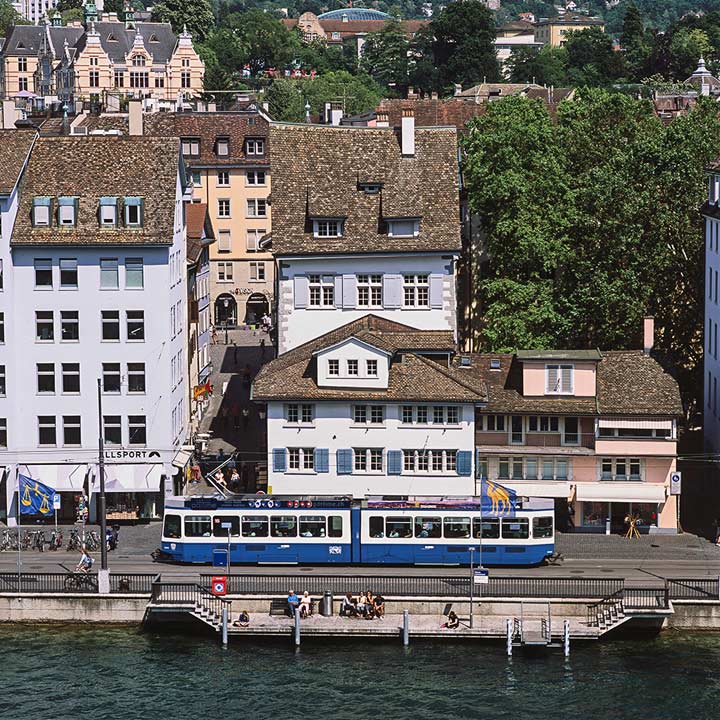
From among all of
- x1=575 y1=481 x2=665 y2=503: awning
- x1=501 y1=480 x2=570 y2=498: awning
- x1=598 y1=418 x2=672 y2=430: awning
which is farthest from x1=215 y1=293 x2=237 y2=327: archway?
x1=575 y1=481 x2=665 y2=503: awning

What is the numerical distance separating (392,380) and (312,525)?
10624 millimetres

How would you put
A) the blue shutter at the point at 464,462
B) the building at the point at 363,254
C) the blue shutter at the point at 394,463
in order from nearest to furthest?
the blue shutter at the point at 464,462
the blue shutter at the point at 394,463
the building at the point at 363,254

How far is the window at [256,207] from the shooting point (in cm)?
15338

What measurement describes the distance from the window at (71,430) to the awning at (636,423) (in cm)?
2542

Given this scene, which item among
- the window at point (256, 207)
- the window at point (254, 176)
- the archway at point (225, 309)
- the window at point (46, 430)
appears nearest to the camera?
the window at point (46, 430)

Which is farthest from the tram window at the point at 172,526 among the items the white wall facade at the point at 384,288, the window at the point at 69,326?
the white wall facade at the point at 384,288

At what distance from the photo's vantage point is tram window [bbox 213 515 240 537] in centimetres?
8356

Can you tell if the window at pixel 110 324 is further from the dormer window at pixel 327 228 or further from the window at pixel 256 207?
the window at pixel 256 207

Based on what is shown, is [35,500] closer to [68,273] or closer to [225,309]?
[68,273]

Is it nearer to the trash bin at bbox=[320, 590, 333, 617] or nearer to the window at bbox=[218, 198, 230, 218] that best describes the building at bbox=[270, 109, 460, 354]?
the trash bin at bbox=[320, 590, 333, 617]

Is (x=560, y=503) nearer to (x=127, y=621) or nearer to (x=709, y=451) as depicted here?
(x=709, y=451)

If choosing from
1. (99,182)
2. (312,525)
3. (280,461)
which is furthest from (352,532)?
(99,182)

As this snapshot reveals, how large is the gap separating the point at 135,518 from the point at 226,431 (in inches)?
631

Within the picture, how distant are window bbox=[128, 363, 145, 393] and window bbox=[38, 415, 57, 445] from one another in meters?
4.14
